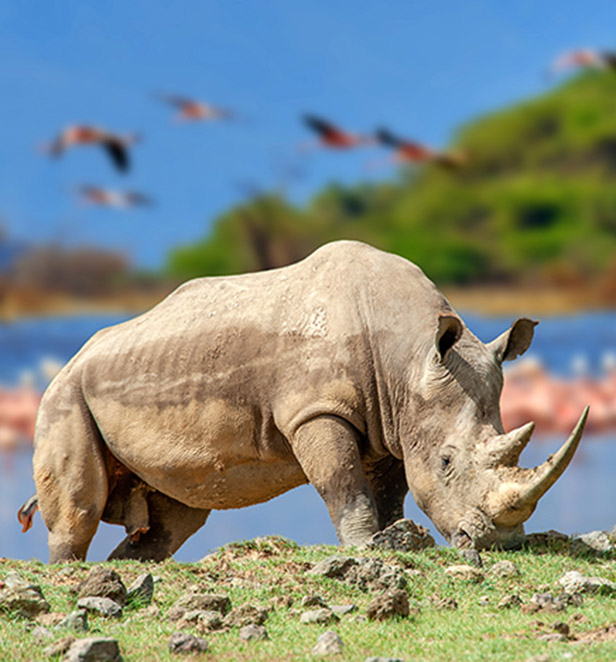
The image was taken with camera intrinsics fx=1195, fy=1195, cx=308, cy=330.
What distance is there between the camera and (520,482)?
685 cm

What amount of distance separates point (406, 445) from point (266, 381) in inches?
38.9

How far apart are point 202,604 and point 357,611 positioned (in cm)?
74

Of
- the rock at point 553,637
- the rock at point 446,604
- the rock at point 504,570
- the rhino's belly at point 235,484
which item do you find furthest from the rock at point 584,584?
the rhino's belly at point 235,484

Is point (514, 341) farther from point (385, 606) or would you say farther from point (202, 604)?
point (202, 604)

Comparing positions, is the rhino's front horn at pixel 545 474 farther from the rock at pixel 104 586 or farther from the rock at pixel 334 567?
the rock at pixel 104 586

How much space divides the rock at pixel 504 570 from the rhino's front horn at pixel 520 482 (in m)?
Answer: 0.52

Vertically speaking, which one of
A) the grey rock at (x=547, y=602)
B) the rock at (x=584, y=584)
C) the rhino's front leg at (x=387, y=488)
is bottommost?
the grey rock at (x=547, y=602)

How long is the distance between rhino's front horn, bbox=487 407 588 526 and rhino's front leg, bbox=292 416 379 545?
79cm

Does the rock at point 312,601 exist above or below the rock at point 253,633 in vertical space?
above

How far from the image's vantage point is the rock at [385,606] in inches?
217

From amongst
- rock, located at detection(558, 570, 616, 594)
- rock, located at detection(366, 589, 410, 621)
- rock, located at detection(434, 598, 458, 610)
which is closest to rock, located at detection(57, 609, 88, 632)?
rock, located at detection(366, 589, 410, 621)

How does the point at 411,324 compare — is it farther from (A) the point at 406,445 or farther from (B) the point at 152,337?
(B) the point at 152,337

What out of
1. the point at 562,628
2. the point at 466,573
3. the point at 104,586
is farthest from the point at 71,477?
the point at 562,628

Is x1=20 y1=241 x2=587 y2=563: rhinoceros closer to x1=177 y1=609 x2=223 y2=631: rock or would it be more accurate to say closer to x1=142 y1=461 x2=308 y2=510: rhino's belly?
x1=142 y1=461 x2=308 y2=510: rhino's belly
